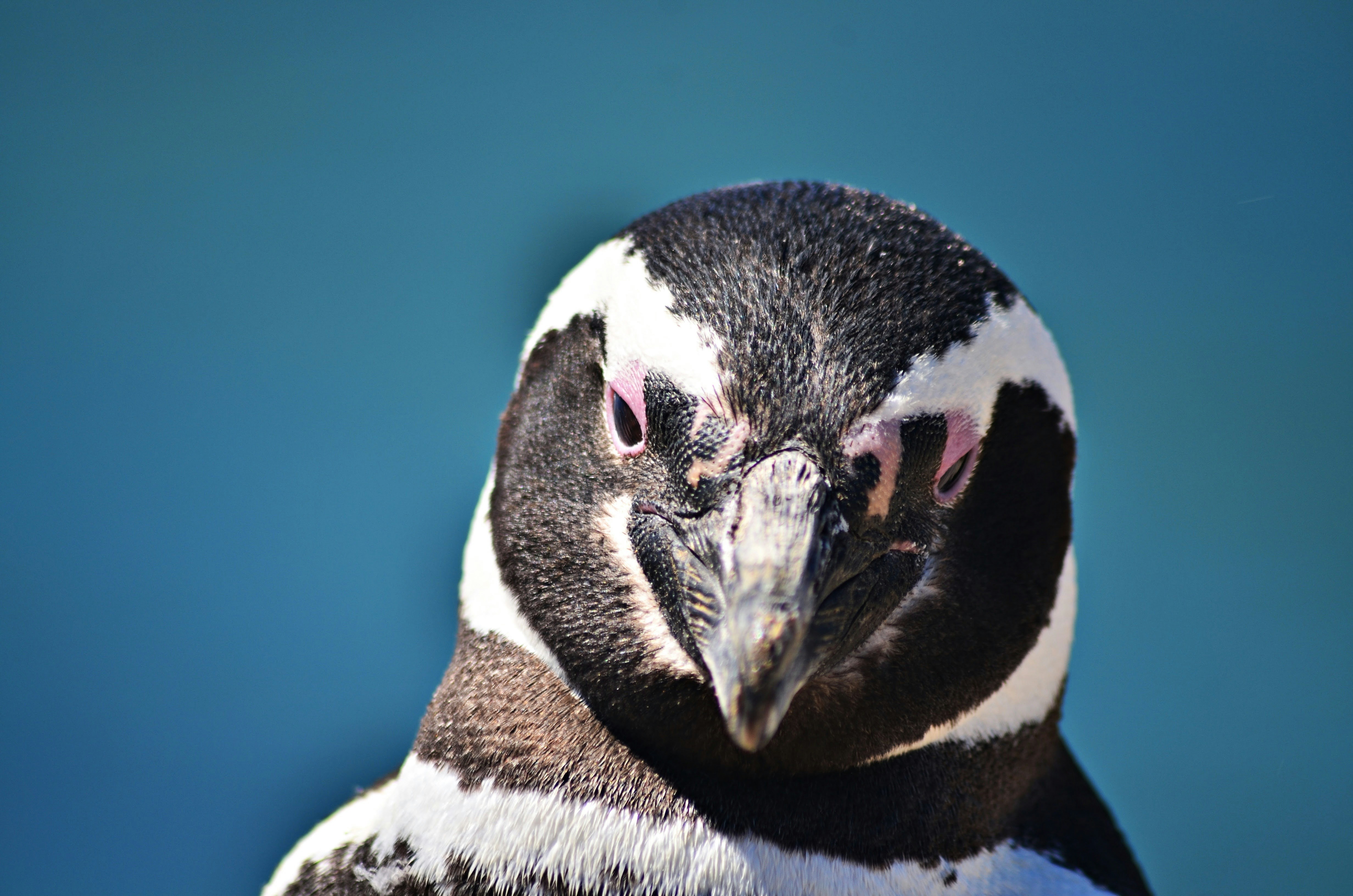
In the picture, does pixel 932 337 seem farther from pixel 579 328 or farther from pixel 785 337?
pixel 579 328

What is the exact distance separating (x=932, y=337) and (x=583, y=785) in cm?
35

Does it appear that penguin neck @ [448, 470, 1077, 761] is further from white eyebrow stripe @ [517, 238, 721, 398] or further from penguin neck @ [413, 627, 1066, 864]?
white eyebrow stripe @ [517, 238, 721, 398]

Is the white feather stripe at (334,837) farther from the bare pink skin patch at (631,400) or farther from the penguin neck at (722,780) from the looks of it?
the bare pink skin patch at (631,400)

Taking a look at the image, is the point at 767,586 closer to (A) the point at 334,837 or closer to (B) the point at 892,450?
(B) the point at 892,450

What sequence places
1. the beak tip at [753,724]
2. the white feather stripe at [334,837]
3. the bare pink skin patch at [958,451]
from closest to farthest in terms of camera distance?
the beak tip at [753,724] < the bare pink skin patch at [958,451] < the white feather stripe at [334,837]

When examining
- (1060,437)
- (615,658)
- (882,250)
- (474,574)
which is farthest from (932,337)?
(474,574)

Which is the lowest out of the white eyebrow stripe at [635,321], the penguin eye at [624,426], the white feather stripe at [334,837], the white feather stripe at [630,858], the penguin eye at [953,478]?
the white feather stripe at [334,837]

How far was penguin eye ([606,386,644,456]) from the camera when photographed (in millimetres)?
695

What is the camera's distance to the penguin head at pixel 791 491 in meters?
0.60

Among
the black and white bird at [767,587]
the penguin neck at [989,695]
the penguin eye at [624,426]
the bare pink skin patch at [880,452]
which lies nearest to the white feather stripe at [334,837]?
the black and white bird at [767,587]

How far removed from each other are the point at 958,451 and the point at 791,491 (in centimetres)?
14

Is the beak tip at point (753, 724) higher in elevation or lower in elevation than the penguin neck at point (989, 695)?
lower

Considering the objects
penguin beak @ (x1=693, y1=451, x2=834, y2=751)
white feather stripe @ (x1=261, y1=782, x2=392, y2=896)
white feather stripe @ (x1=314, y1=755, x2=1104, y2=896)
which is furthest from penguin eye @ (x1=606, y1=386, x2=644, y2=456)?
white feather stripe @ (x1=261, y1=782, x2=392, y2=896)

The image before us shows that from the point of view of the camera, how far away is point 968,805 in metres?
0.75
